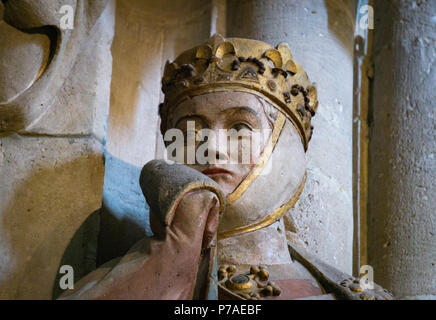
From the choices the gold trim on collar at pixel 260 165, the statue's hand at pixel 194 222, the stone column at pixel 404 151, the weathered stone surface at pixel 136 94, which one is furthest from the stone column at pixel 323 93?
the statue's hand at pixel 194 222

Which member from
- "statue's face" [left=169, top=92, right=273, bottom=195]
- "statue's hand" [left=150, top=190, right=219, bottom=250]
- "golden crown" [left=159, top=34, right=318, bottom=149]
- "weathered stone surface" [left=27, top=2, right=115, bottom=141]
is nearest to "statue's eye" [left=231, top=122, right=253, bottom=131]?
"statue's face" [left=169, top=92, right=273, bottom=195]

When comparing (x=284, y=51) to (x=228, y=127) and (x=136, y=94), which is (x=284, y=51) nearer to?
(x=228, y=127)

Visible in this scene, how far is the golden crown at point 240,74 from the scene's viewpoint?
79.1 inches

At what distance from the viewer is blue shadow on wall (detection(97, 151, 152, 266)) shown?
7.24 feet

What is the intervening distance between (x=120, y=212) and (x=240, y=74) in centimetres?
70

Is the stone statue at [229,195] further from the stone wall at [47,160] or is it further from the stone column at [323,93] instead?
the stone wall at [47,160]

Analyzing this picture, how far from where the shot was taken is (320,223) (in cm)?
243

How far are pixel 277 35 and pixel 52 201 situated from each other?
4.01 ft

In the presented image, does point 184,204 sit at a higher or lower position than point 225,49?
lower

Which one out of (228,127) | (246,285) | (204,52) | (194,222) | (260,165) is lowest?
(246,285)

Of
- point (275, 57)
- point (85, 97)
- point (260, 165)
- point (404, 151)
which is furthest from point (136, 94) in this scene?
point (404, 151)

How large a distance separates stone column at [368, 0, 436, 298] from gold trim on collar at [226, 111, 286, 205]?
0.70m

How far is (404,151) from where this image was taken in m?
2.52
